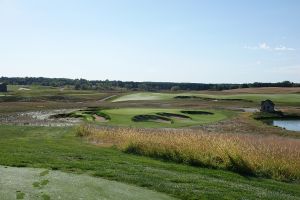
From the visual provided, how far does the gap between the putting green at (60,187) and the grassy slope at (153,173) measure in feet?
3.34

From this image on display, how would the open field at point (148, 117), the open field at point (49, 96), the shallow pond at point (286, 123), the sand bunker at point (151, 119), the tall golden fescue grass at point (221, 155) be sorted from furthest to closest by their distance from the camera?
the open field at point (49, 96), the shallow pond at point (286, 123), the sand bunker at point (151, 119), the open field at point (148, 117), the tall golden fescue grass at point (221, 155)

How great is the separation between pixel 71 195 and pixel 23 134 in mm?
20948

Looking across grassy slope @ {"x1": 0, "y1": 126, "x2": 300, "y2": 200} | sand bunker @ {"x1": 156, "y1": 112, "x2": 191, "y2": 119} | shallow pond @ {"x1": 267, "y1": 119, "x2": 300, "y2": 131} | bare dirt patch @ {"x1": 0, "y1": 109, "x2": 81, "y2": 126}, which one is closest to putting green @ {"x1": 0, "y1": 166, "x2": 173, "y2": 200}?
grassy slope @ {"x1": 0, "y1": 126, "x2": 300, "y2": 200}

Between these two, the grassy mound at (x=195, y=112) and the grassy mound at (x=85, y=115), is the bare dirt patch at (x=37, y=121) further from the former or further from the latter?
the grassy mound at (x=195, y=112)

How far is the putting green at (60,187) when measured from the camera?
12.2m

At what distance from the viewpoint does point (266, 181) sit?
17.6 m

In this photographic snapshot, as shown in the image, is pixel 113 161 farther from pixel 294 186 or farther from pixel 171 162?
pixel 294 186

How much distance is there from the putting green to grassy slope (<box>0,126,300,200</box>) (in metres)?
1.02

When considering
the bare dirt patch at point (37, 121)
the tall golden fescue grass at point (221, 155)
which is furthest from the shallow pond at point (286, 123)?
the tall golden fescue grass at point (221, 155)

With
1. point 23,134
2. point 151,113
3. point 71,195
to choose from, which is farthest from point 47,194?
point 151,113

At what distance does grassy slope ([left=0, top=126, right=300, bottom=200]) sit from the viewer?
1472 cm

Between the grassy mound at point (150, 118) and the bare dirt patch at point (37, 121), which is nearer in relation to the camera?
the bare dirt patch at point (37, 121)

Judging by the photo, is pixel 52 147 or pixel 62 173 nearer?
pixel 62 173

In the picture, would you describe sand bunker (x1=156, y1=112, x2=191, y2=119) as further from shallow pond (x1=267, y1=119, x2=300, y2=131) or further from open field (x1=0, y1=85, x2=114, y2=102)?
open field (x1=0, y1=85, x2=114, y2=102)
